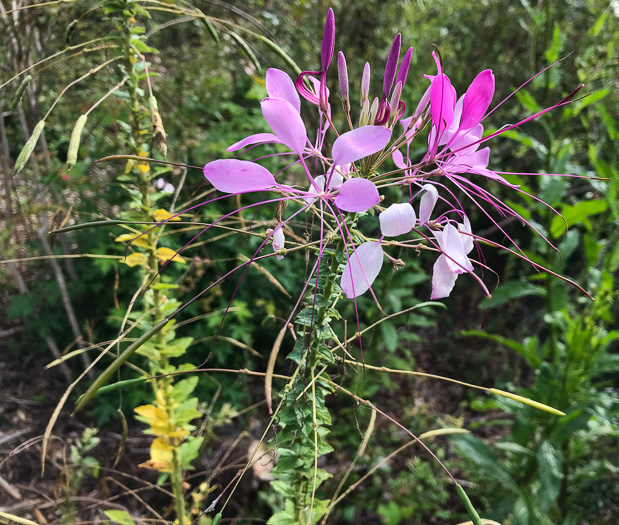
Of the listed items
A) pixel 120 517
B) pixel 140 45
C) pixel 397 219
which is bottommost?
pixel 120 517

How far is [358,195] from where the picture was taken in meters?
0.42

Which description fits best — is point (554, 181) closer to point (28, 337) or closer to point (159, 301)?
point (159, 301)

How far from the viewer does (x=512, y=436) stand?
1500mm

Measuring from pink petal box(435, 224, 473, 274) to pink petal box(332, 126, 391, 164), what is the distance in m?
0.14

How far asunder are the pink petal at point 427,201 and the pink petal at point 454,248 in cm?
3

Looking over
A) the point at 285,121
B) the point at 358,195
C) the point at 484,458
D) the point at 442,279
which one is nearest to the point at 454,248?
the point at 442,279

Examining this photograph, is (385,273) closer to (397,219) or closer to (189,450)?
(189,450)

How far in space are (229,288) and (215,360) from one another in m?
0.38

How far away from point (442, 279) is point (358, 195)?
0.17 metres

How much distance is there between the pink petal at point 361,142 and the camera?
0.41 metres

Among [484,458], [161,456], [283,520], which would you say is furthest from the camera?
[484,458]

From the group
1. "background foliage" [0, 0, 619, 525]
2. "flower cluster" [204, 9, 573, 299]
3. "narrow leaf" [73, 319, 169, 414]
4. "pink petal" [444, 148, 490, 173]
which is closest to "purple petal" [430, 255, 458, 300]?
"flower cluster" [204, 9, 573, 299]

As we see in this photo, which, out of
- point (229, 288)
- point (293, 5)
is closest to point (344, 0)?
point (293, 5)

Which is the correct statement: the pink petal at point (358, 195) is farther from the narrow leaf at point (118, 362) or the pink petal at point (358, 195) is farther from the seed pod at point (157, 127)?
the seed pod at point (157, 127)
